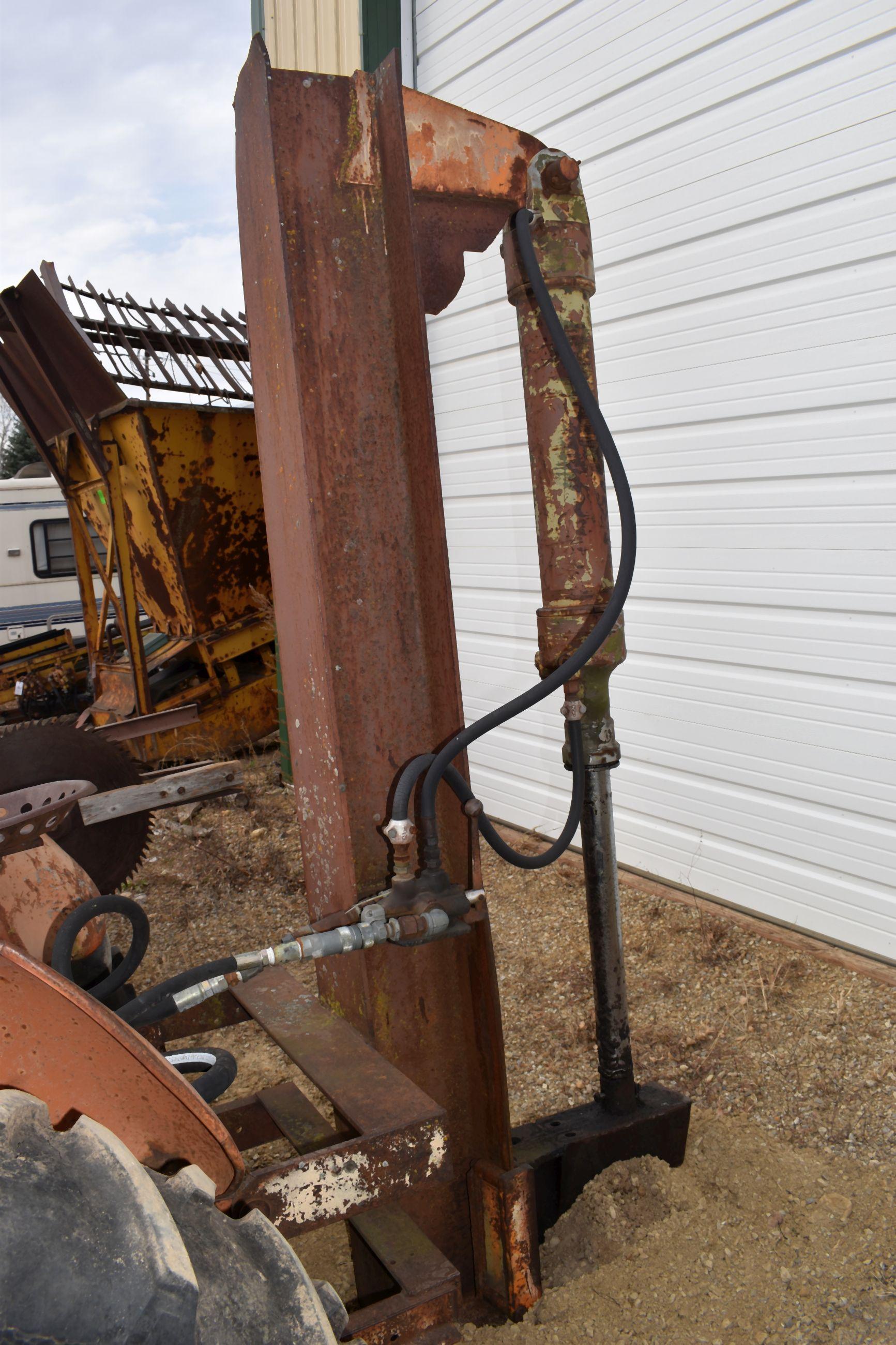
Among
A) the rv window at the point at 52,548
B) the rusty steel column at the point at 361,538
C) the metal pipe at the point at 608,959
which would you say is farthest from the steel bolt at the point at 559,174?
the rv window at the point at 52,548

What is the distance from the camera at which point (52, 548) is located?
10.6 meters

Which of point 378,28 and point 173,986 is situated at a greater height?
point 378,28

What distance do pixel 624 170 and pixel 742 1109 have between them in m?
3.70

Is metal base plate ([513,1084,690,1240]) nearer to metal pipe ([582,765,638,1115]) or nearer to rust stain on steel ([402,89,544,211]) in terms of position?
metal pipe ([582,765,638,1115])

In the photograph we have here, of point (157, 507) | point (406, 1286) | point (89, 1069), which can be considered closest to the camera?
point (89, 1069)

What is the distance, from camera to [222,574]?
705 centimetres

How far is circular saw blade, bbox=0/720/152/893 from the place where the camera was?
14.2 feet

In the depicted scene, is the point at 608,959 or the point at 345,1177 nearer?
the point at 345,1177

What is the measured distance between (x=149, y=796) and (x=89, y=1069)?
3145 mm

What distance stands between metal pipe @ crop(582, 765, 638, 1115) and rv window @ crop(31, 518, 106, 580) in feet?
29.8

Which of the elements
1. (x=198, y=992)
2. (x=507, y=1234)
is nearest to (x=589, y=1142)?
(x=507, y=1234)

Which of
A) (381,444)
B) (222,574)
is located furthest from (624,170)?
(222,574)

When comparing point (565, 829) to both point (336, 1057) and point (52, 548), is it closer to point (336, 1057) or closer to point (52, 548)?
point (336, 1057)

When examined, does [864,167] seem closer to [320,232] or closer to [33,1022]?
[320,232]
